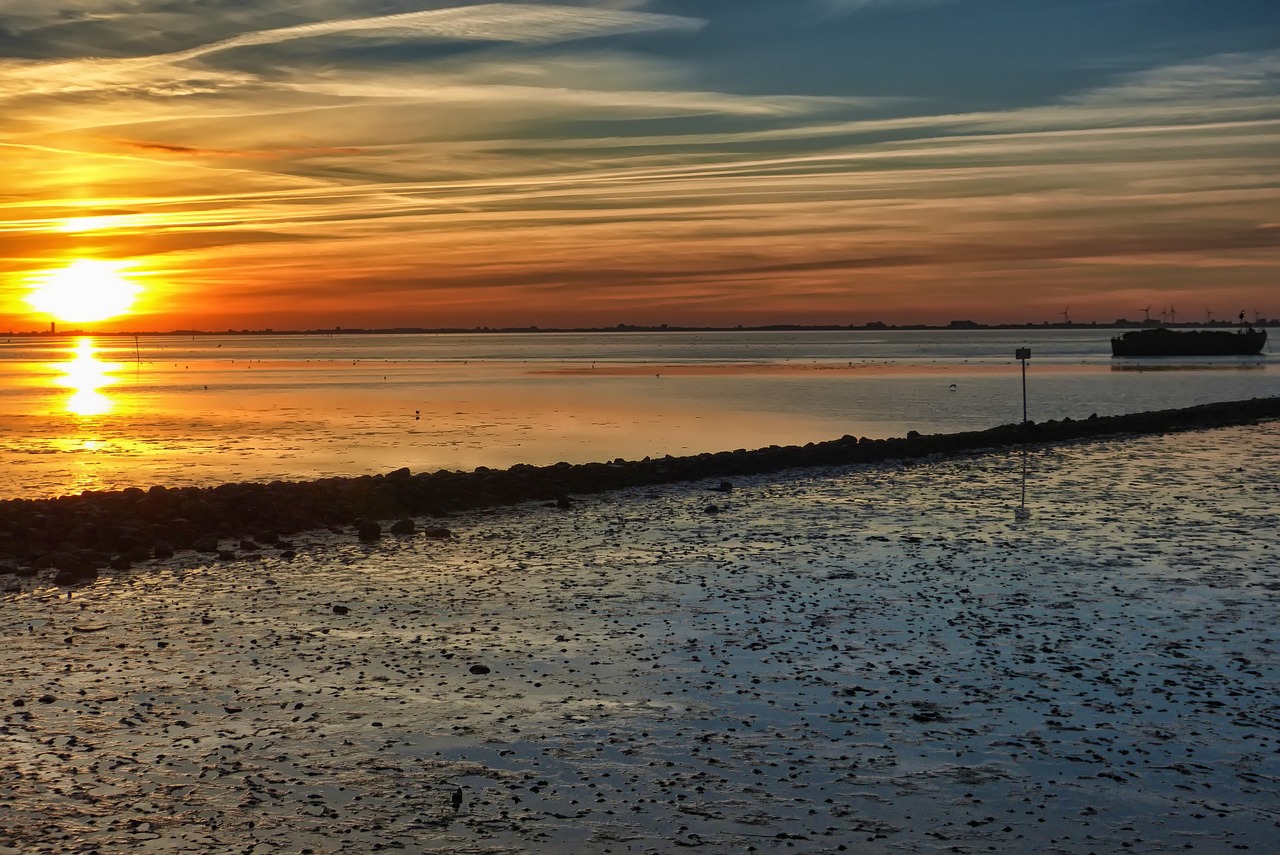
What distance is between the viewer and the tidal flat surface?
7.96 m

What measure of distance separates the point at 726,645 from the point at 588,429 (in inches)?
1321

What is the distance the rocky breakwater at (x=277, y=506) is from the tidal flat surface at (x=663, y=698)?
4.38ft

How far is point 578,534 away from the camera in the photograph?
21.1 m

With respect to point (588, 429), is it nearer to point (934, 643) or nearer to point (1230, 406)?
point (1230, 406)

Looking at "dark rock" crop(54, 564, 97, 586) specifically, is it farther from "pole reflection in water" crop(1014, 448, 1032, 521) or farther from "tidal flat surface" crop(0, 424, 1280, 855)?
"pole reflection in water" crop(1014, 448, 1032, 521)

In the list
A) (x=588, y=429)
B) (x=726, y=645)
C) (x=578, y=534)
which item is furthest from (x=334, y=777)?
(x=588, y=429)

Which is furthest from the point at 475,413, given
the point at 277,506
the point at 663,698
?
the point at 663,698

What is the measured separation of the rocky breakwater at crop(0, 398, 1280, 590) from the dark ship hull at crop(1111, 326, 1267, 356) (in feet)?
359

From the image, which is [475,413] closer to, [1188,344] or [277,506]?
[277,506]

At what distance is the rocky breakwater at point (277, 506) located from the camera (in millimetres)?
19156

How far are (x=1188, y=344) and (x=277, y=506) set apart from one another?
131751 millimetres

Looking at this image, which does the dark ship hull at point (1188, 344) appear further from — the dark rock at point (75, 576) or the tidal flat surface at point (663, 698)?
the dark rock at point (75, 576)

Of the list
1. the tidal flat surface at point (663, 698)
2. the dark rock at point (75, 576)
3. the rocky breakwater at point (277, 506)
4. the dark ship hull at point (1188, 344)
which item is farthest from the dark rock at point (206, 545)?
the dark ship hull at point (1188, 344)

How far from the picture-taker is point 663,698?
10789mm
